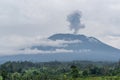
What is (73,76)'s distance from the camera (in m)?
150

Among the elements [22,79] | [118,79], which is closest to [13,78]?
[22,79]

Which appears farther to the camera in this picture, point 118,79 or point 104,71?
point 104,71

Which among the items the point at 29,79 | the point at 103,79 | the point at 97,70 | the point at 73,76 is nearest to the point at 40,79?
the point at 29,79

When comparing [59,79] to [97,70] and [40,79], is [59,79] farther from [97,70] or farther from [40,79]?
[97,70]

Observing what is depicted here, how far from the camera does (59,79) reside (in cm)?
13962

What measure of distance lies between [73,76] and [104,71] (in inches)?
1356

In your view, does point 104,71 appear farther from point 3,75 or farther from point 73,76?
point 3,75

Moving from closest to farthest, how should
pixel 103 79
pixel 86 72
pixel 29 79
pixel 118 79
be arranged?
pixel 118 79, pixel 103 79, pixel 29 79, pixel 86 72

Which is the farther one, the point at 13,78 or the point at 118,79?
the point at 13,78

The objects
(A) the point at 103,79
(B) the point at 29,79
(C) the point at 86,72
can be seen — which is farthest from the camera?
(C) the point at 86,72

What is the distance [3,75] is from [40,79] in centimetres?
1617

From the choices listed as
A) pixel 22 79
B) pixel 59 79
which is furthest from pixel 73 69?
pixel 22 79

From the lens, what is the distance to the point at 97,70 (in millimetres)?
180000

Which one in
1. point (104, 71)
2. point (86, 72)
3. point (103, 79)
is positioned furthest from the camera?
point (104, 71)
